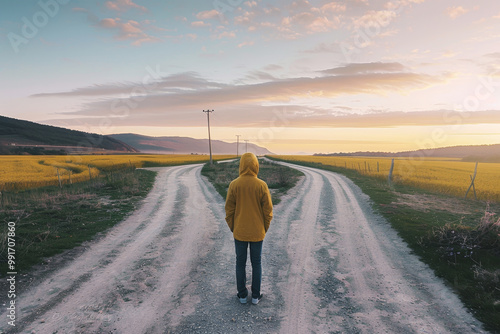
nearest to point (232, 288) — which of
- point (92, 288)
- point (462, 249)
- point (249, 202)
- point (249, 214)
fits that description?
point (249, 214)

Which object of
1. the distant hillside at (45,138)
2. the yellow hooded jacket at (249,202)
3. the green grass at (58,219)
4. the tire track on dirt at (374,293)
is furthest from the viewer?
the distant hillside at (45,138)

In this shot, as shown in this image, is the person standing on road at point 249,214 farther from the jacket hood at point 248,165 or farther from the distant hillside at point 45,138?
the distant hillside at point 45,138

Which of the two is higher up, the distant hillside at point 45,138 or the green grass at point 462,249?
the distant hillside at point 45,138

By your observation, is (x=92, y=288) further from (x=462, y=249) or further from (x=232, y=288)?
(x=462, y=249)

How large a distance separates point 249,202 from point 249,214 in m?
0.22

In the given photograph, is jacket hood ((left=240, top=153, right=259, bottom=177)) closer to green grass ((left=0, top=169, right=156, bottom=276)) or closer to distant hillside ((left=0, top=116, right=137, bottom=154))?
green grass ((left=0, top=169, right=156, bottom=276))

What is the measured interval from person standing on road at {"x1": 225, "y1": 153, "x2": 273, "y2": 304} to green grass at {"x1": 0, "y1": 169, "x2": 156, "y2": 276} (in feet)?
18.2

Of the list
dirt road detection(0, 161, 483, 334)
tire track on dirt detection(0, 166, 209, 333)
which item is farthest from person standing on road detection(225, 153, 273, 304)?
tire track on dirt detection(0, 166, 209, 333)

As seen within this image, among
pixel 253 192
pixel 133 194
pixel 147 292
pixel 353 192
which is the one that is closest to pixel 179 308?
pixel 147 292

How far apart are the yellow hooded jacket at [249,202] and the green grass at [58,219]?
5.70 meters

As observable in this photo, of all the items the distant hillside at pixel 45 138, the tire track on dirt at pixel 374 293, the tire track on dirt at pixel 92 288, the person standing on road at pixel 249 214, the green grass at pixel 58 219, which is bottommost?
the tire track on dirt at pixel 374 293

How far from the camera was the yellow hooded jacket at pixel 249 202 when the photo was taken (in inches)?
188

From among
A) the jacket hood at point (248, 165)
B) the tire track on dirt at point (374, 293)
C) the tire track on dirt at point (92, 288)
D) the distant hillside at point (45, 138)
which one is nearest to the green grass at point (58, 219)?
the tire track on dirt at point (92, 288)

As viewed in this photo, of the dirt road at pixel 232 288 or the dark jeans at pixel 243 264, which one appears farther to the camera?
the dark jeans at pixel 243 264
